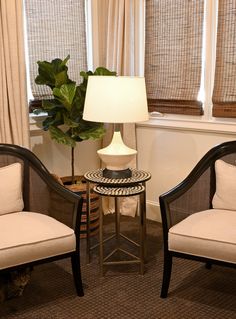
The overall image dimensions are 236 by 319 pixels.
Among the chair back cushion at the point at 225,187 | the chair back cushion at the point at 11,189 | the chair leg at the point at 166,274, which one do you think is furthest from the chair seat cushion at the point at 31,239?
the chair back cushion at the point at 225,187

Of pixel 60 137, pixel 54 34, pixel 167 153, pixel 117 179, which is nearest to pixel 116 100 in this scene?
pixel 117 179

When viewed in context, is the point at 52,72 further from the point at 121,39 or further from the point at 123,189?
the point at 123,189

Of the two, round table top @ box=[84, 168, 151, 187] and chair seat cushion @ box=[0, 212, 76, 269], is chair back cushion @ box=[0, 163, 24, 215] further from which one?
round table top @ box=[84, 168, 151, 187]

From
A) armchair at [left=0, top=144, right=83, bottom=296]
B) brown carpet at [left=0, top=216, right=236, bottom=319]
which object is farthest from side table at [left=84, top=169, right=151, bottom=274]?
armchair at [left=0, top=144, right=83, bottom=296]

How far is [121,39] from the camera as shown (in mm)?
3520

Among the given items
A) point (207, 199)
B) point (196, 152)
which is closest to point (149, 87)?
point (196, 152)

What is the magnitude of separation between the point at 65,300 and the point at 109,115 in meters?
1.11

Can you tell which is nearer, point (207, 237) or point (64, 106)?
point (207, 237)

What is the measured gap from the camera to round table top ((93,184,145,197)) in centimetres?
260

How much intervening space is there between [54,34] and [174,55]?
101cm

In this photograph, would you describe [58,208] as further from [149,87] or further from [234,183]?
[149,87]

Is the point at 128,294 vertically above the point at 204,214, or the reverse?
the point at 204,214

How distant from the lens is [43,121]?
3.32 m

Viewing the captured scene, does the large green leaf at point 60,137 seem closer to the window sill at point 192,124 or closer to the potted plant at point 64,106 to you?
the potted plant at point 64,106
